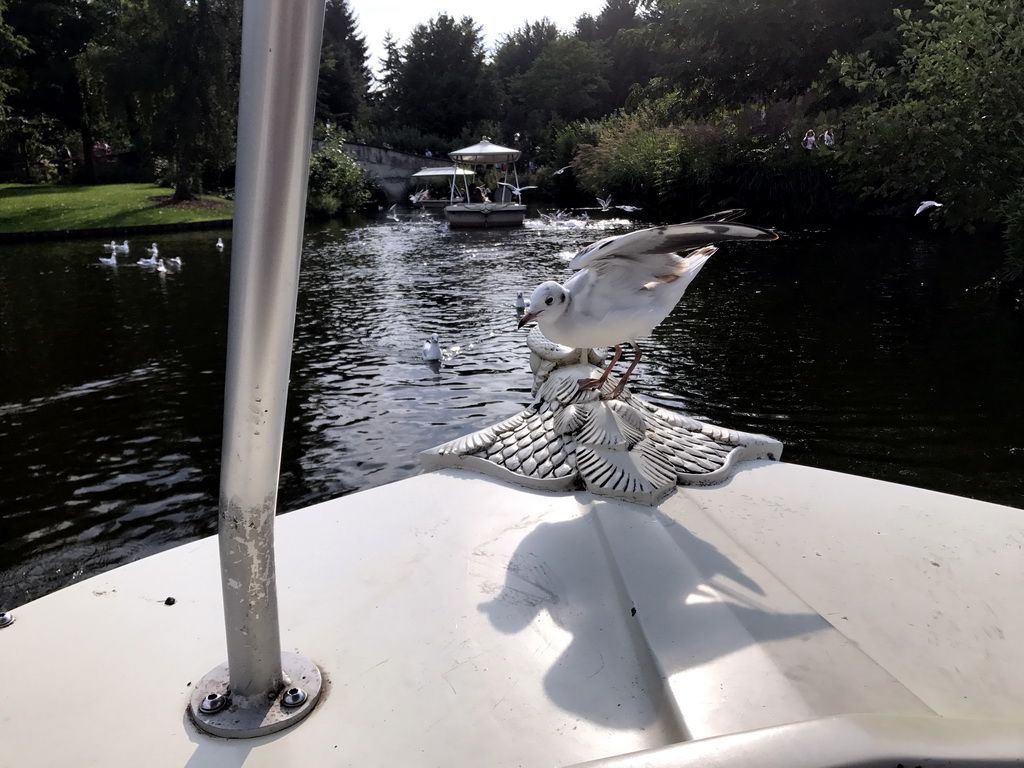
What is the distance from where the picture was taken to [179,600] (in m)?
2.04

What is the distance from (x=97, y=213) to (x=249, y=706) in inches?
1164

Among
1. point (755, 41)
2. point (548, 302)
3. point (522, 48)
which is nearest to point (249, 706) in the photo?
point (548, 302)

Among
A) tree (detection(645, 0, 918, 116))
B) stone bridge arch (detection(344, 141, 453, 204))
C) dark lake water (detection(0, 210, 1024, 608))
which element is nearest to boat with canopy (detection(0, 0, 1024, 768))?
dark lake water (detection(0, 210, 1024, 608))

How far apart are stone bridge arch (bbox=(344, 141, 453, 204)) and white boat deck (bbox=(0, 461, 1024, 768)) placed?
126 feet

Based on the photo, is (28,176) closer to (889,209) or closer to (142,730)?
(889,209)

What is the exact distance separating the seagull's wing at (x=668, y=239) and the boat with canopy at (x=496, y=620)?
915 mm

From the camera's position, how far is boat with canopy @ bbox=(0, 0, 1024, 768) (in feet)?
4.04

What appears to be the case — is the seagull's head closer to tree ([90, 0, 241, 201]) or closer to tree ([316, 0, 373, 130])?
tree ([90, 0, 241, 201])

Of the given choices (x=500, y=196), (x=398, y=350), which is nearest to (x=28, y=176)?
(x=500, y=196)

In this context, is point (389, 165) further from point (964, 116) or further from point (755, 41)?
point (964, 116)

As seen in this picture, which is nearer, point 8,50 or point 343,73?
point 8,50

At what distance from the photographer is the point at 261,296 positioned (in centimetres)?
128

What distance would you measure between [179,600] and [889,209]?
25.1 metres

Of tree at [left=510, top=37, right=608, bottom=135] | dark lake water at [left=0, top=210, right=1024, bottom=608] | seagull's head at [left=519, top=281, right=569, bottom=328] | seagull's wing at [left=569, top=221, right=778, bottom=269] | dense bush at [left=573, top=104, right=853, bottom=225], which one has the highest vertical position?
tree at [left=510, top=37, right=608, bottom=135]
